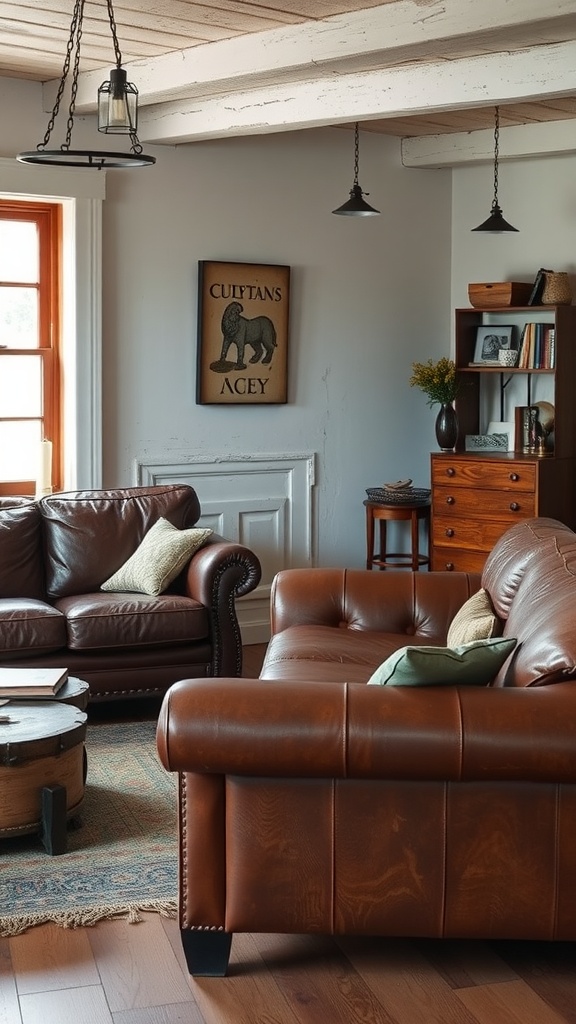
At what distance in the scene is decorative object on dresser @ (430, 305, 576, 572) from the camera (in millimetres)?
5984

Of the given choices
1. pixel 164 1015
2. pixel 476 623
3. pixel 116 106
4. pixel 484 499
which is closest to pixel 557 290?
pixel 484 499

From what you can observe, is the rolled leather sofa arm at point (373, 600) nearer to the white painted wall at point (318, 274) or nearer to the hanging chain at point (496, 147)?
the white painted wall at point (318, 274)

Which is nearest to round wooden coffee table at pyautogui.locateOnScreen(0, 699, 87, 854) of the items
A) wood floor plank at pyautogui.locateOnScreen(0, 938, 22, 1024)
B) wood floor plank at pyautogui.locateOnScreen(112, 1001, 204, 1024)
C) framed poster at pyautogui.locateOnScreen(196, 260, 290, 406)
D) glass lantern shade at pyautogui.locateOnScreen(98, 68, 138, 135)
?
wood floor plank at pyautogui.locateOnScreen(0, 938, 22, 1024)

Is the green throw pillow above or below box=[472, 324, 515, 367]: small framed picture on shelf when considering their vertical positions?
below

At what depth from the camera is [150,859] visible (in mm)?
3465

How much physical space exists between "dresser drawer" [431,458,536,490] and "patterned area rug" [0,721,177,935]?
2.54 meters

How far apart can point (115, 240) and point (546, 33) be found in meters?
2.45

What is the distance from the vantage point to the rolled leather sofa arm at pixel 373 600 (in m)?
4.23

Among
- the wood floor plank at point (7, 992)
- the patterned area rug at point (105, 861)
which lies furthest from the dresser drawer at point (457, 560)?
the wood floor plank at point (7, 992)

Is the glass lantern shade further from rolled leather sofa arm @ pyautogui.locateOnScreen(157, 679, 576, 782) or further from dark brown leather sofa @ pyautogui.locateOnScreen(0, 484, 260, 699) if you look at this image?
dark brown leather sofa @ pyautogui.locateOnScreen(0, 484, 260, 699)

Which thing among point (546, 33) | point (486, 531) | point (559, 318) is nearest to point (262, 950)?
point (546, 33)

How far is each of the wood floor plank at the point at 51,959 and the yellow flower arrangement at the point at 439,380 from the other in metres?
3.98

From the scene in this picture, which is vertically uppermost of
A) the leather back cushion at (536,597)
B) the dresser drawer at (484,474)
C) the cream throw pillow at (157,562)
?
the dresser drawer at (484,474)

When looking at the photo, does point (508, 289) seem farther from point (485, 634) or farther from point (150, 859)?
point (150, 859)
